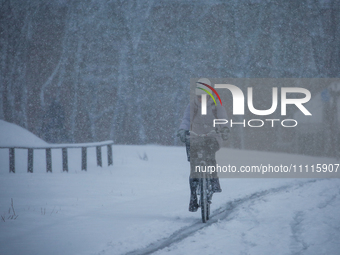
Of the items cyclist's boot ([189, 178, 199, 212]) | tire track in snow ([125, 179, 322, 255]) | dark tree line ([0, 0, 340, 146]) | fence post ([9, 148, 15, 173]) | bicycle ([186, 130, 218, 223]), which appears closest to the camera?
tire track in snow ([125, 179, 322, 255])

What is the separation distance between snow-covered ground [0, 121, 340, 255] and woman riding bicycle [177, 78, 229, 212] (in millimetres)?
609

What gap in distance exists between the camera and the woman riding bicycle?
5.43 meters

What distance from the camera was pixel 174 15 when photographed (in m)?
27.5

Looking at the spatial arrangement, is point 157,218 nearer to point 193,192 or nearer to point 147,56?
point 193,192

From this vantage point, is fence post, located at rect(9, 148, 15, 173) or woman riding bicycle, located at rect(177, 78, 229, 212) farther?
fence post, located at rect(9, 148, 15, 173)

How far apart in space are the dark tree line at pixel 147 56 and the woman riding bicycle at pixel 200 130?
21.0 metres

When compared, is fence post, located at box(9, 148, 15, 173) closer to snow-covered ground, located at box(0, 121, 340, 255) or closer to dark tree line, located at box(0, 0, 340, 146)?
snow-covered ground, located at box(0, 121, 340, 255)

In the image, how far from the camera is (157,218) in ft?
18.6

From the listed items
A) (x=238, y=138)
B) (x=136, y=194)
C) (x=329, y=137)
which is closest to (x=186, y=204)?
(x=136, y=194)

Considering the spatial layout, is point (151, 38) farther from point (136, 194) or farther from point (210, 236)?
point (210, 236)

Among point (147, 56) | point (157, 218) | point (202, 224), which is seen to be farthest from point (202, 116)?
point (147, 56)

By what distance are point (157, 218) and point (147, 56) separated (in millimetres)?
23785

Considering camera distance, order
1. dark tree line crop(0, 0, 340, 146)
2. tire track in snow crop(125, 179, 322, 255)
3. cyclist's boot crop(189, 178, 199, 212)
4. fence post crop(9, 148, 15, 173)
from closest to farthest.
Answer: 1. tire track in snow crop(125, 179, 322, 255)
2. cyclist's boot crop(189, 178, 199, 212)
3. fence post crop(9, 148, 15, 173)
4. dark tree line crop(0, 0, 340, 146)

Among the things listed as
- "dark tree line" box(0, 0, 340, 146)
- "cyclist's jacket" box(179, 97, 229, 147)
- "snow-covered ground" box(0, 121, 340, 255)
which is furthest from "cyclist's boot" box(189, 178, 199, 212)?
"dark tree line" box(0, 0, 340, 146)
